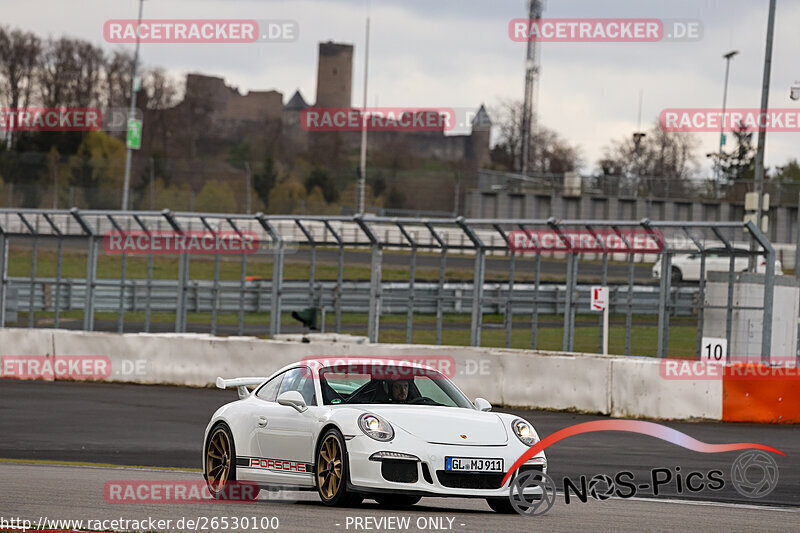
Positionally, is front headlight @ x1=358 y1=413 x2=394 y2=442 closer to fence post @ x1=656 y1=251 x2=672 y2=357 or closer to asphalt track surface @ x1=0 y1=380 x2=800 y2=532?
asphalt track surface @ x1=0 y1=380 x2=800 y2=532

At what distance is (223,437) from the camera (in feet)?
31.3

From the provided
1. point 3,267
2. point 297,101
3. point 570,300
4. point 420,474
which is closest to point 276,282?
point 570,300

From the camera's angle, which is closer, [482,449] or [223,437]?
[482,449]

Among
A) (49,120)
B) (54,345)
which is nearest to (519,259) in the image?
(54,345)

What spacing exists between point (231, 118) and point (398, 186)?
118ft

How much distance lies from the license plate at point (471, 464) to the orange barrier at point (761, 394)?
9.70 meters

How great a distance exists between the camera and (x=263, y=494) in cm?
991

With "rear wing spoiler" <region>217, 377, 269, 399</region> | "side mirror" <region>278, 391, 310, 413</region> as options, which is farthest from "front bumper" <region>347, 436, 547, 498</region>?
"rear wing spoiler" <region>217, 377, 269, 399</region>

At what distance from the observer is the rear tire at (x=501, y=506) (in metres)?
8.44

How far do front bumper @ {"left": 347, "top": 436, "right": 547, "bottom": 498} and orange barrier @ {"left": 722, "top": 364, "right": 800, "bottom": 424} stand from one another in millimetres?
9737

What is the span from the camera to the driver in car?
8.95m

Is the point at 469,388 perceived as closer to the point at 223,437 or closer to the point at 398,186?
the point at 223,437

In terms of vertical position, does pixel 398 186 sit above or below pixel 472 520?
above

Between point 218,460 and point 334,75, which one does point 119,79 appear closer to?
point 334,75
